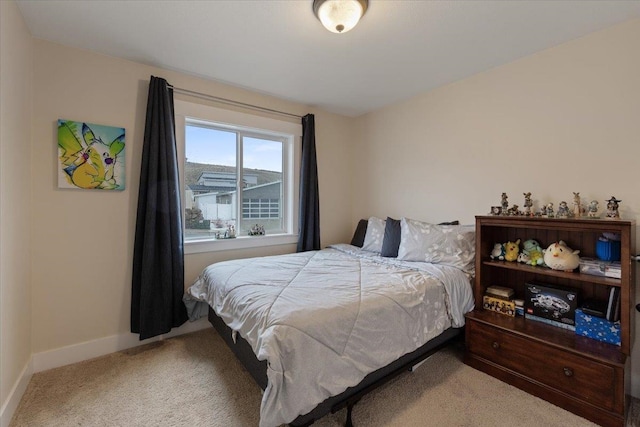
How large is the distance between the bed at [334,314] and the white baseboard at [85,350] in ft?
1.61

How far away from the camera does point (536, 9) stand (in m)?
1.66

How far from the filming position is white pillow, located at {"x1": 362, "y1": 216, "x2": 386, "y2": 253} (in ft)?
9.78

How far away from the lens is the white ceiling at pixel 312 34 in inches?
65.1

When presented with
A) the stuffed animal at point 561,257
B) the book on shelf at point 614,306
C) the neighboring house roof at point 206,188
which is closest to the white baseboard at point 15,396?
the neighboring house roof at point 206,188

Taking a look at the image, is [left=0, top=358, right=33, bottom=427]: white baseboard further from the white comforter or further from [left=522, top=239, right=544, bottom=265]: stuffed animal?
[left=522, top=239, right=544, bottom=265]: stuffed animal

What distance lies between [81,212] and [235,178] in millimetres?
1335

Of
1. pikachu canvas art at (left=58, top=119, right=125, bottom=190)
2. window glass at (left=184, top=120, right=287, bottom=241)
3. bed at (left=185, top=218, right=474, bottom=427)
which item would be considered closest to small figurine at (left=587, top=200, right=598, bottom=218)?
bed at (left=185, top=218, right=474, bottom=427)

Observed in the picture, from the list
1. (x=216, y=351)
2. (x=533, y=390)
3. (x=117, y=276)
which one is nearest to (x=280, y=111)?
(x=117, y=276)

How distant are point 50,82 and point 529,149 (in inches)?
147

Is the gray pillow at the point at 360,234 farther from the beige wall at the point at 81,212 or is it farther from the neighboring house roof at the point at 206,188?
the beige wall at the point at 81,212

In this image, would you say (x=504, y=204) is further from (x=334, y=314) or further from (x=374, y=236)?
(x=334, y=314)

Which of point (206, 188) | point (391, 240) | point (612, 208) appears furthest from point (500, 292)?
point (206, 188)

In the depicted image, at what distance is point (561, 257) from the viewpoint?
1.78m

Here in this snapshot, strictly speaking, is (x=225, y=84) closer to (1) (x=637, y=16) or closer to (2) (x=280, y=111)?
(2) (x=280, y=111)
